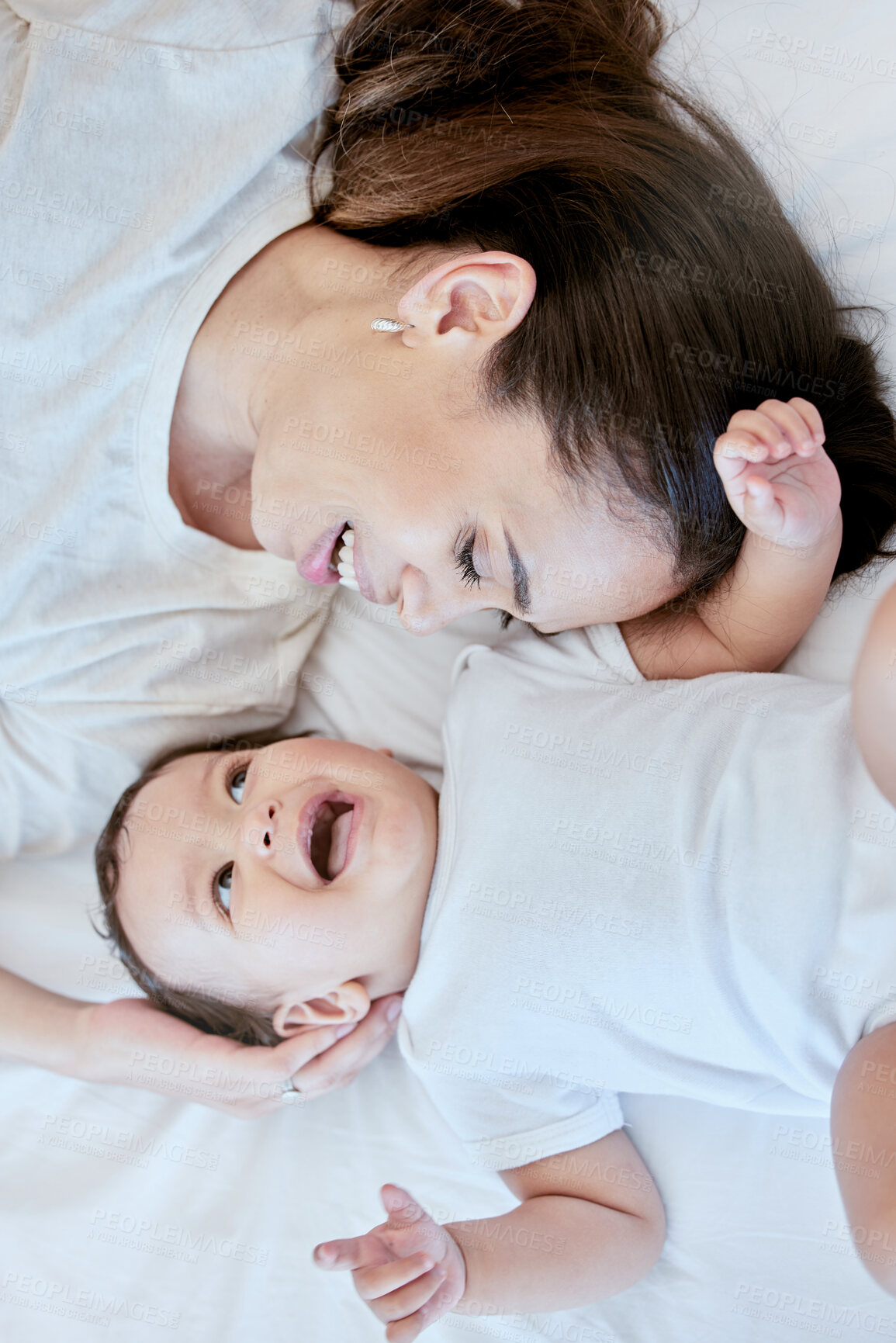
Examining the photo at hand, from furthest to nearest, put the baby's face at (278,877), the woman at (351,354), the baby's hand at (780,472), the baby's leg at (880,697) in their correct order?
the baby's face at (278,877) → the woman at (351,354) → the baby's hand at (780,472) → the baby's leg at (880,697)

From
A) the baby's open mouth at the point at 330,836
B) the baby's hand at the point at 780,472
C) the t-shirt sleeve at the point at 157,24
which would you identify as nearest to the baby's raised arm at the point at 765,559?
the baby's hand at the point at 780,472

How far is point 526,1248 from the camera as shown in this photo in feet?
4.45

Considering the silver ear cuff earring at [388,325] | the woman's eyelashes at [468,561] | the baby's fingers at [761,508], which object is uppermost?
the silver ear cuff earring at [388,325]

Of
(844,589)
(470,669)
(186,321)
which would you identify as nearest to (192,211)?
(186,321)

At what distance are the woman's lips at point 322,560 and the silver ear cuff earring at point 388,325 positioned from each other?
0.27 meters

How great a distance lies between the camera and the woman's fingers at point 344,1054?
1562 mm

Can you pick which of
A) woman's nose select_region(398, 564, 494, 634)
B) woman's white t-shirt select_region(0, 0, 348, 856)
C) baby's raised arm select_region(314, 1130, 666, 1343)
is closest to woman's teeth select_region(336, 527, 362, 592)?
woman's nose select_region(398, 564, 494, 634)

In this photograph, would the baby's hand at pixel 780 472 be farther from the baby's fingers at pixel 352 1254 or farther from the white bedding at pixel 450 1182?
the baby's fingers at pixel 352 1254

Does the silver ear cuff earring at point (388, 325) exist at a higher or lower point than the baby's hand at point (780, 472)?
higher

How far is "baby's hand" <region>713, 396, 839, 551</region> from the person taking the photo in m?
1.16

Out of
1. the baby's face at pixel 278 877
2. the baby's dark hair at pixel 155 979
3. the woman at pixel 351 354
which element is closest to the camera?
the woman at pixel 351 354

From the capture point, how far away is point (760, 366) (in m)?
1.29

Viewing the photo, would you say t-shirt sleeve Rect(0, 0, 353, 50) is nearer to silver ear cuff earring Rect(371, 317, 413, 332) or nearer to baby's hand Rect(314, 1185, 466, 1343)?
silver ear cuff earring Rect(371, 317, 413, 332)

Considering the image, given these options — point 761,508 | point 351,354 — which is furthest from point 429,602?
point 761,508
